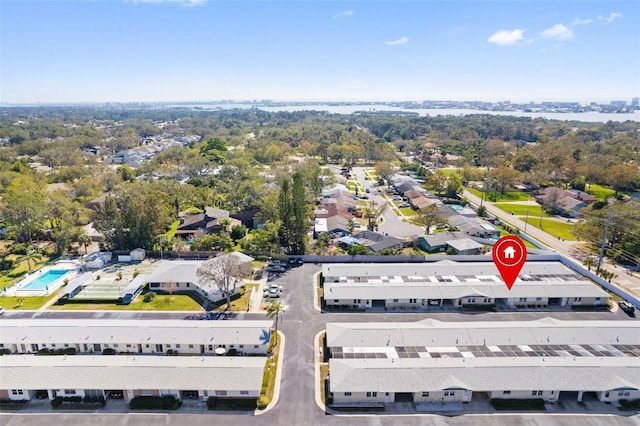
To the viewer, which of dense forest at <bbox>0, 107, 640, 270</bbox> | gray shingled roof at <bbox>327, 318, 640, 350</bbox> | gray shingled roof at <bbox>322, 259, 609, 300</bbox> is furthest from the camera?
dense forest at <bbox>0, 107, 640, 270</bbox>

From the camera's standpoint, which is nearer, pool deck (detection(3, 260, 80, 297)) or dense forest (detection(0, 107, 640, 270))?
pool deck (detection(3, 260, 80, 297))

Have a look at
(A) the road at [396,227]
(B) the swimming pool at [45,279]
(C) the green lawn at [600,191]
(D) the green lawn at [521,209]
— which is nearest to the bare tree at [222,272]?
(B) the swimming pool at [45,279]

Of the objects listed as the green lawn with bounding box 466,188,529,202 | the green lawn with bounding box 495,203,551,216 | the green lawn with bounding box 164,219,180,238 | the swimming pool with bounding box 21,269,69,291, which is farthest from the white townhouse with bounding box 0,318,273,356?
the green lawn with bounding box 466,188,529,202

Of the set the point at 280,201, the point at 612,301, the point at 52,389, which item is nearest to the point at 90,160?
the point at 280,201

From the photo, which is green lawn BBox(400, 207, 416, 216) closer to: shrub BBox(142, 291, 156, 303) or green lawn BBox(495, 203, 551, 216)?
green lawn BBox(495, 203, 551, 216)

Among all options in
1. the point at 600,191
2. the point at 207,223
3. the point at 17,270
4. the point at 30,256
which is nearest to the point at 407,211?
the point at 207,223

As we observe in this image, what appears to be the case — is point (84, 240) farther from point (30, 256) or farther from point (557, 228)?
point (557, 228)

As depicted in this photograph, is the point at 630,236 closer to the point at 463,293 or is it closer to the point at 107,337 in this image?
the point at 463,293
